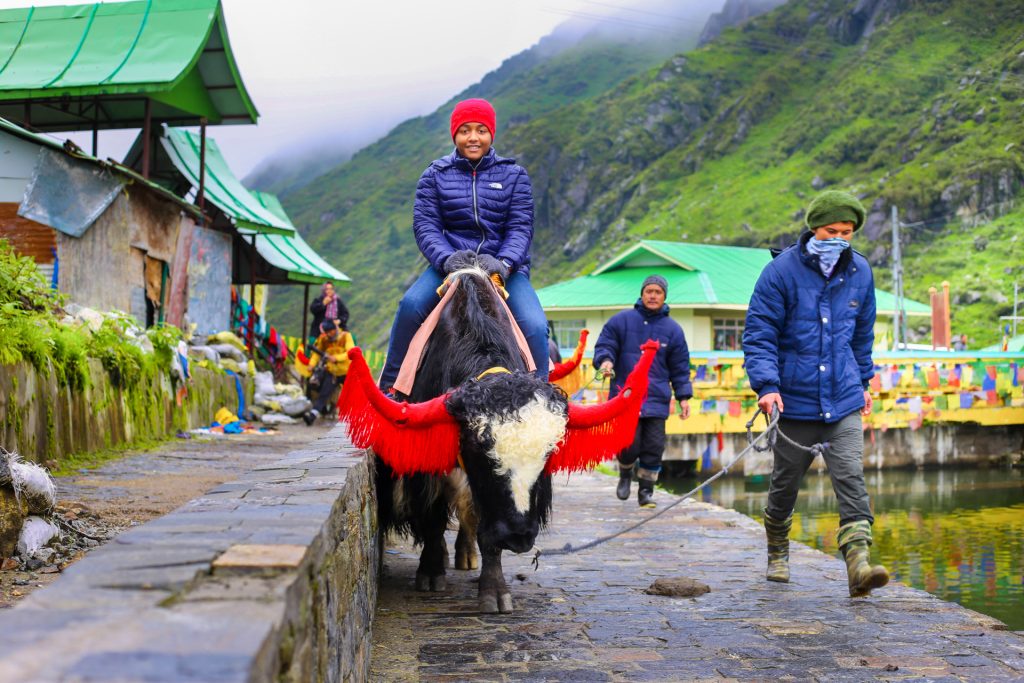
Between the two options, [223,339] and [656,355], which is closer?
[656,355]

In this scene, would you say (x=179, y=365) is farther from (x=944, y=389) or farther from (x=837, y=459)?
(x=944, y=389)

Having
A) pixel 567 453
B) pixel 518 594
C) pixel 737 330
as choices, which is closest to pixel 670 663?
pixel 567 453

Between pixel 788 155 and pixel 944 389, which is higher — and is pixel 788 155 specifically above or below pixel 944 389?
above

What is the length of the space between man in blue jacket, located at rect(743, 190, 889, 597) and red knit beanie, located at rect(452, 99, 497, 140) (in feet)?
6.23

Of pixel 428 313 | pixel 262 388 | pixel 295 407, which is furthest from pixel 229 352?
pixel 428 313

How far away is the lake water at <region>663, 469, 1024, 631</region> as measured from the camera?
24.9 feet

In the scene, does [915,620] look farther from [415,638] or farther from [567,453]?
[415,638]

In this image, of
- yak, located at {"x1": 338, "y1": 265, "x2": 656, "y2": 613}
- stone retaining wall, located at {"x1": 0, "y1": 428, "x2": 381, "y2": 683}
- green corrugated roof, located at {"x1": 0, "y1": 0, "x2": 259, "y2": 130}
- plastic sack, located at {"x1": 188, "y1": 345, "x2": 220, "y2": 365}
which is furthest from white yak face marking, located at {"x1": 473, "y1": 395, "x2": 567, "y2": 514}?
green corrugated roof, located at {"x1": 0, "y1": 0, "x2": 259, "y2": 130}

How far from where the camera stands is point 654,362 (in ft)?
31.0

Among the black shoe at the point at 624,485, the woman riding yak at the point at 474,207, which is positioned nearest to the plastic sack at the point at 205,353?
the black shoe at the point at 624,485

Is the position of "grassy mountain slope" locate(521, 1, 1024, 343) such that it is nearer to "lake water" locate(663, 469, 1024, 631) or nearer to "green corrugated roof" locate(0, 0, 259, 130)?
"lake water" locate(663, 469, 1024, 631)

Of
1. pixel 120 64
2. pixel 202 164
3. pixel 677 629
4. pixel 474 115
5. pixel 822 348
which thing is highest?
pixel 120 64

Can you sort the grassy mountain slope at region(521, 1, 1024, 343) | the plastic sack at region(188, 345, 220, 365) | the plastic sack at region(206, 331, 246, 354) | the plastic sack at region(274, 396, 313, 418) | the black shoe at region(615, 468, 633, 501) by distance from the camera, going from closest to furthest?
the black shoe at region(615, 468, 633, 501)
the plastic sack at region(188, 345, 220, 365)
the plastic sack at region(274, 396, 313, 418)
the plastic sack at region(206, 331, 246, 354)
the grassy mountain slope at region(521, 1, 1024, 343)

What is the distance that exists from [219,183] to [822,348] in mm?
20362
